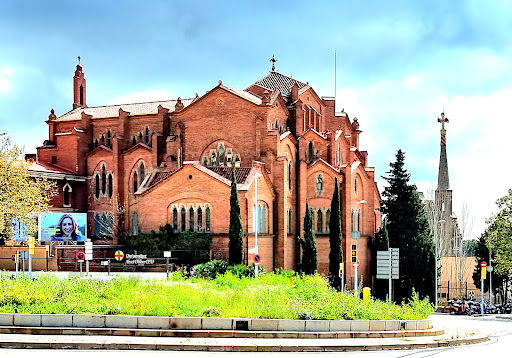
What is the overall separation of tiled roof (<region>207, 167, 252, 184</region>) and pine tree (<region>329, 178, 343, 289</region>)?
25.1ft

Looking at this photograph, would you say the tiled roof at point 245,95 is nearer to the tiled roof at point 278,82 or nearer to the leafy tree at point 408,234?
the tiled roof at point 278,82

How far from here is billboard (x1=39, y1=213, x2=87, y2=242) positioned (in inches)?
1946

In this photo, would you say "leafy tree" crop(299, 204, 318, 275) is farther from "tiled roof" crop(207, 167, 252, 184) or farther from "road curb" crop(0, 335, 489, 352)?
"road curb" crop(0, 335, 489, 352)

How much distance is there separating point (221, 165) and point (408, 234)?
61.3 ft

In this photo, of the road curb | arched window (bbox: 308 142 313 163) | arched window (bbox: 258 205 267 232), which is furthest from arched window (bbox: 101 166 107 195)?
the road curb

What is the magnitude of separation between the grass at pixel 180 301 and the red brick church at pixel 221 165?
76.8 feet

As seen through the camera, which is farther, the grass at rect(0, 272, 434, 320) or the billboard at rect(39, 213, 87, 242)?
the billboard at rect(39, 213, 87, 242)

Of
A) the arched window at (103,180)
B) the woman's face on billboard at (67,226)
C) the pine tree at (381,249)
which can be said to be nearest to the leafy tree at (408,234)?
the pine tree at (381,249)

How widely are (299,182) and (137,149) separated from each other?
14314 millimetres

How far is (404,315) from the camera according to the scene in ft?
77.4

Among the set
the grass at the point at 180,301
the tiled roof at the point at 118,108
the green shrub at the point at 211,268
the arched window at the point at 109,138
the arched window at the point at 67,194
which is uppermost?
the tiled roof at the point at 118,108

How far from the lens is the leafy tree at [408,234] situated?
59531 mm

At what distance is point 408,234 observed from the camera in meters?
61.2

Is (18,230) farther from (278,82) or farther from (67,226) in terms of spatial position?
(278,82)
